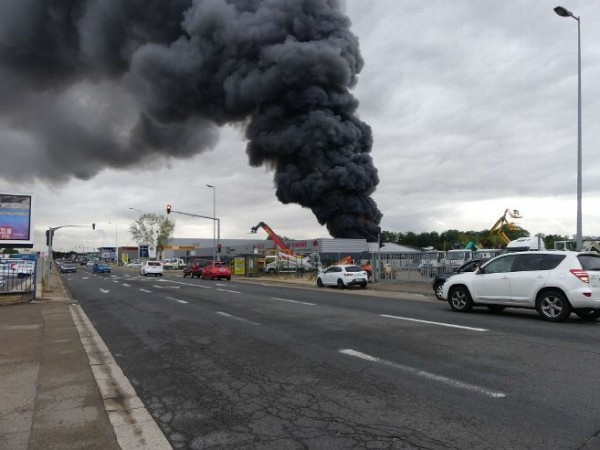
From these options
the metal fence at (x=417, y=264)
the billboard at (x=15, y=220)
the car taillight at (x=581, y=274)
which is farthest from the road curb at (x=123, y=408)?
the metal fence at (x=417, y=264)

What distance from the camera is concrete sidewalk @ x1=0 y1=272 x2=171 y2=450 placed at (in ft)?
13.9

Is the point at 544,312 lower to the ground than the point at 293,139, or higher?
lower

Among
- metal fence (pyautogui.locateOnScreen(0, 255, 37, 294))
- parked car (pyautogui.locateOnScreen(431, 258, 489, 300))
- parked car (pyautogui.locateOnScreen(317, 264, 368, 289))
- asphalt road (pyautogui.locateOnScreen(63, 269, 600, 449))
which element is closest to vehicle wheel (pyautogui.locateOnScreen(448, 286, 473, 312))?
asphalt road (pyautogui.locateOnScreen(63, 269, 600, 449))

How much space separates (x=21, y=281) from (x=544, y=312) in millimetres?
16922

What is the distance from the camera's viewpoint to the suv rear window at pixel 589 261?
10.9 m

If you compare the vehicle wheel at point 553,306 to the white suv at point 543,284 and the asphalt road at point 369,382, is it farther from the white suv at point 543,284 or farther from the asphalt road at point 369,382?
the asphalt road at point 369,382

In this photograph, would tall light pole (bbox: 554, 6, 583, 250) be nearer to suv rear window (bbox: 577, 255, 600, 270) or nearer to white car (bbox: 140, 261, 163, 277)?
suv rear window (bbox: 577, 255, 600, 270)

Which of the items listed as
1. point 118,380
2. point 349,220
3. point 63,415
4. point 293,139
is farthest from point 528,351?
point 349,220

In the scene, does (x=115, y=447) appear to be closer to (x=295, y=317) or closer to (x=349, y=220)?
(x=295, y=317)

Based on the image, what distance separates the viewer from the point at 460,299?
1313 centimetres

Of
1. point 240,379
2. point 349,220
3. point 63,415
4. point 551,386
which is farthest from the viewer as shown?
point 349,220

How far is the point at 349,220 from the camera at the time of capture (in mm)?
53781

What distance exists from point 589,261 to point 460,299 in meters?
3.18

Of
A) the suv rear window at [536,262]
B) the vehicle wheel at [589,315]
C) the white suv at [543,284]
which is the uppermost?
the suv rear window at [536,262]
